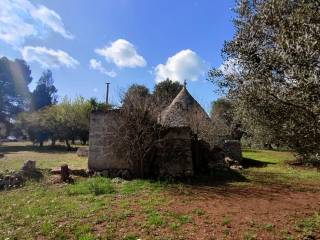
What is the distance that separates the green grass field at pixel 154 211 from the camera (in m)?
8.99

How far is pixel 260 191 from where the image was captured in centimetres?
1429

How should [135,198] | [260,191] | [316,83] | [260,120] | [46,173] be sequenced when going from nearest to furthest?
[316,83]
[260,120]
[135,198]
[260,191]
[46,173]

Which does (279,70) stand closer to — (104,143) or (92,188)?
(92,188)

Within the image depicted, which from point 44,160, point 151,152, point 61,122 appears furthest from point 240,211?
point 61,122

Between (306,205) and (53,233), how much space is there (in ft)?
24.6

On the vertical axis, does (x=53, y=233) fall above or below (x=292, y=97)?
below

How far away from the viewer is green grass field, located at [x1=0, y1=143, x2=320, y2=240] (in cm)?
899

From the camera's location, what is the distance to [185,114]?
87.6ft

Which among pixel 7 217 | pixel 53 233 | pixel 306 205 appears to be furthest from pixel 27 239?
pixel 306 205

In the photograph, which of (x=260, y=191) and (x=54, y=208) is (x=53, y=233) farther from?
(x=260, y=191)

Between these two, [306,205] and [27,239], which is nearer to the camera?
[27,239]

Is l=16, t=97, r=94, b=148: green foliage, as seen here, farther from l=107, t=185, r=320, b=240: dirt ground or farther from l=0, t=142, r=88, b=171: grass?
l=107, t=185, r=320, b=240: dirt ground

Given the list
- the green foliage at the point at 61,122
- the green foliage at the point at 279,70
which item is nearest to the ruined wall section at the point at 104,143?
the green foliage at the point at 279,70

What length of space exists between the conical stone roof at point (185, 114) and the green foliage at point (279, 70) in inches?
601
